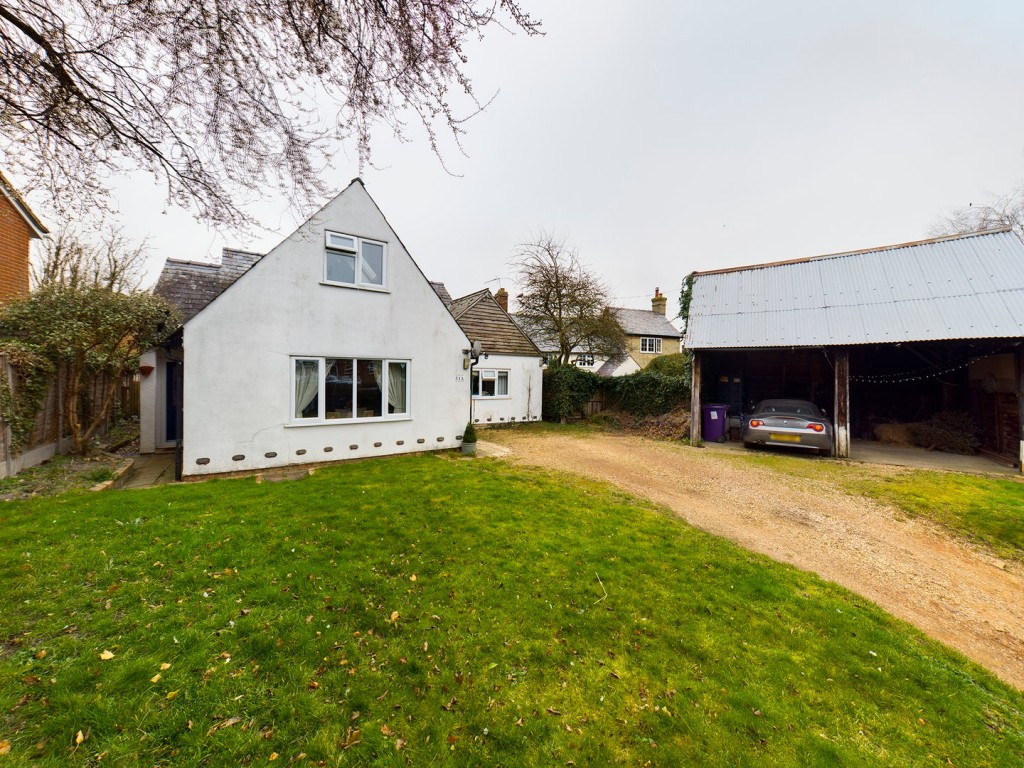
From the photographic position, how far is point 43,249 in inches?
615

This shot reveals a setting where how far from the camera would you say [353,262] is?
8.95 metres

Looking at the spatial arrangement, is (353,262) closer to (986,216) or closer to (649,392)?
(649,392)

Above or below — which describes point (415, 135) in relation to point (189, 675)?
above

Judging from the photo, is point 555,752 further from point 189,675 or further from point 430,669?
point 189,675

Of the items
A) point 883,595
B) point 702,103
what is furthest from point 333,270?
point 883,595

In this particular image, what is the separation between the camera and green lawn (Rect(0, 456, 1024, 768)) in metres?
2.22

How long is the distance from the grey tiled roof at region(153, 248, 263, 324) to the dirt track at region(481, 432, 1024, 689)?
943 centimetres

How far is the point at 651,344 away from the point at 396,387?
3230 centimetres

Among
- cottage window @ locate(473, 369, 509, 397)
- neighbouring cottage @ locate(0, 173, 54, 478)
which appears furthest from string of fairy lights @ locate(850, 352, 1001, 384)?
neighbouring cottage @ locate(0, 173, 54, 478)

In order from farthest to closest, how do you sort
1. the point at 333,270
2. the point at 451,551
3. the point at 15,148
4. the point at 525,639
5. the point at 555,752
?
the point at 333,270 < the point at 451,551 < the point at 15,148 < the point at 525,639 < the point at 555,752

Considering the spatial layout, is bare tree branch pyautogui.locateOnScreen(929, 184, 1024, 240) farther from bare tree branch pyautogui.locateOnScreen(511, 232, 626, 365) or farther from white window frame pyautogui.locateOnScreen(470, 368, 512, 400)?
white window frame pyautogui.locateOnScreen(470, 368, 512, 400)

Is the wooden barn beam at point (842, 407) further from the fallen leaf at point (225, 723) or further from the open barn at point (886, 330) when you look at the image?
the fallen leaf at point (225, 723)

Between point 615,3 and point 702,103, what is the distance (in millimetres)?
6460

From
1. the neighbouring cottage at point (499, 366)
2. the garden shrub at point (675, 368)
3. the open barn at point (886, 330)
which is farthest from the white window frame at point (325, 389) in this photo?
the garden shrub at point (675, 368)
